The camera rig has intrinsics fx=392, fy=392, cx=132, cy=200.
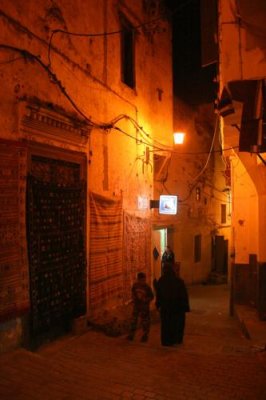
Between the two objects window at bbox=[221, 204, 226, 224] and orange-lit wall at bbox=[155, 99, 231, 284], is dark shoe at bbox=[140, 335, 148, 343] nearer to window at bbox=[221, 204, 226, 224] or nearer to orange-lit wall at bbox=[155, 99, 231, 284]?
orange-lit wall at bbox=[155, 99, 231, 284]

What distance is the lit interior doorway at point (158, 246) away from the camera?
53.6 ft

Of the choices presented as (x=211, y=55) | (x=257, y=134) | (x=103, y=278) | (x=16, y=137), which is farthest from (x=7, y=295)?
(x=211, y=55)

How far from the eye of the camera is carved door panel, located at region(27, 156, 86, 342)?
6.85 m

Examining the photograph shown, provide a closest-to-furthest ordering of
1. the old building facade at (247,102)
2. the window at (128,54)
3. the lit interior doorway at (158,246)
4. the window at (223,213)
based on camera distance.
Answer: the old building facade at (247,102) → the window at (128,54) → the lit interior doorway at (158,246) → the window at (223,213)

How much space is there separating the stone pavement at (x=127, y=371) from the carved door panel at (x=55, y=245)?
1.76 ft

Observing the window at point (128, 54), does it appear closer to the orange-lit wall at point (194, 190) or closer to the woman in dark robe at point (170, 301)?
the orange-lit wall at point (194, 190)

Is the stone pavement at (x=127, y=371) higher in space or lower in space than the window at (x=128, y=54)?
lower

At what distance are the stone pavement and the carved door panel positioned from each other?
1.76ft

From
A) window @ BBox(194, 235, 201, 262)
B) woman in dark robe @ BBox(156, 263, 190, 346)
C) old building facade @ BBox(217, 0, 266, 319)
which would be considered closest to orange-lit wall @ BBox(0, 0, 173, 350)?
woman in dark robe @ BBox(156, 263, 190, 346)

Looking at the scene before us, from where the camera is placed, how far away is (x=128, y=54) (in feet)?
40.1

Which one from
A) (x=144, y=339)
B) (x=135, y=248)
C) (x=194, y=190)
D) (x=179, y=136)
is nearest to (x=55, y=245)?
(x=144, y=339)

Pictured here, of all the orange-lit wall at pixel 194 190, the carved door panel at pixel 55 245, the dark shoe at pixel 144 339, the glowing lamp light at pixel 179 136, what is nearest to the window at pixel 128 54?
Result: the glowing lamp light at pixel 179 136

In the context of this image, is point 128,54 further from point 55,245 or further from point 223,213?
point 223,213

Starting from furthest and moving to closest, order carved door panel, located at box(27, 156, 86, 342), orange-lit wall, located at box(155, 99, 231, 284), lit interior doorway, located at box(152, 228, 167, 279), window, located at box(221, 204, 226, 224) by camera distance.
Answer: window, located at box(221, 204, 226, 224) → orange-lit wall, located at box(155, 99, 231, 284) → lit interior doorway, located at box(152, 228, 167, 279) → carved door panel, located at box(27, 156, 86, 342)
